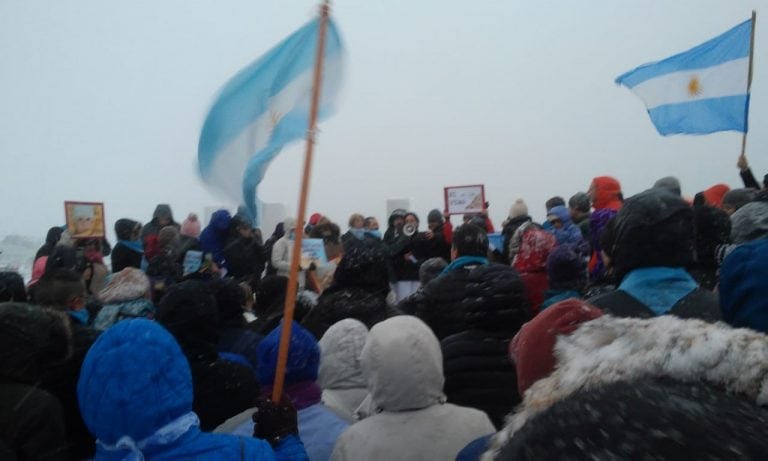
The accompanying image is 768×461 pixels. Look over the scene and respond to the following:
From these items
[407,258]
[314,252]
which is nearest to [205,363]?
[314,252]

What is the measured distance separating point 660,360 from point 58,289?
3926 mm

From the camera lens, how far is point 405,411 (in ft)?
8.56

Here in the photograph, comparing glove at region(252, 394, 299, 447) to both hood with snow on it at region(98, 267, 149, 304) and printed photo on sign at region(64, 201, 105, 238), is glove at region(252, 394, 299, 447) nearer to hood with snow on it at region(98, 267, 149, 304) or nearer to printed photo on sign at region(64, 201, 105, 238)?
hood with snow on it at region(98, 267, 149, 304)

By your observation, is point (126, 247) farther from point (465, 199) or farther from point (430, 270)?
point (465, 199)

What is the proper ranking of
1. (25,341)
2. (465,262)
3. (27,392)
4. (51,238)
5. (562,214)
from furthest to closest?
(51,238), (562,214), (465,262), (25,341), (27,392)

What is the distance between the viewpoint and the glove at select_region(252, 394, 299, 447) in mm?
2535

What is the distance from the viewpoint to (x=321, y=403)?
10.4ft

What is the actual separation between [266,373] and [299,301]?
1800 millimetres

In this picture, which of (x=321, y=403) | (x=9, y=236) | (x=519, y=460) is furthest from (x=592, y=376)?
(x=9, y=236)

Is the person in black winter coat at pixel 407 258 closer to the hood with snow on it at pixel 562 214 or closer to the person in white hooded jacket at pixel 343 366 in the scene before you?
the hood with snow on it at pixel 562 214

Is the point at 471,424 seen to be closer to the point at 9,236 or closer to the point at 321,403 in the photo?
the point at 321,403

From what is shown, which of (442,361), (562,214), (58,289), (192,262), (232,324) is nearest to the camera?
(442,361)

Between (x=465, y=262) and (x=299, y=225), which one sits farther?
(x=465, y=262)

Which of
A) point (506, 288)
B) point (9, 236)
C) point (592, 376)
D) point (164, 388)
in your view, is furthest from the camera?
point (9, 236)
